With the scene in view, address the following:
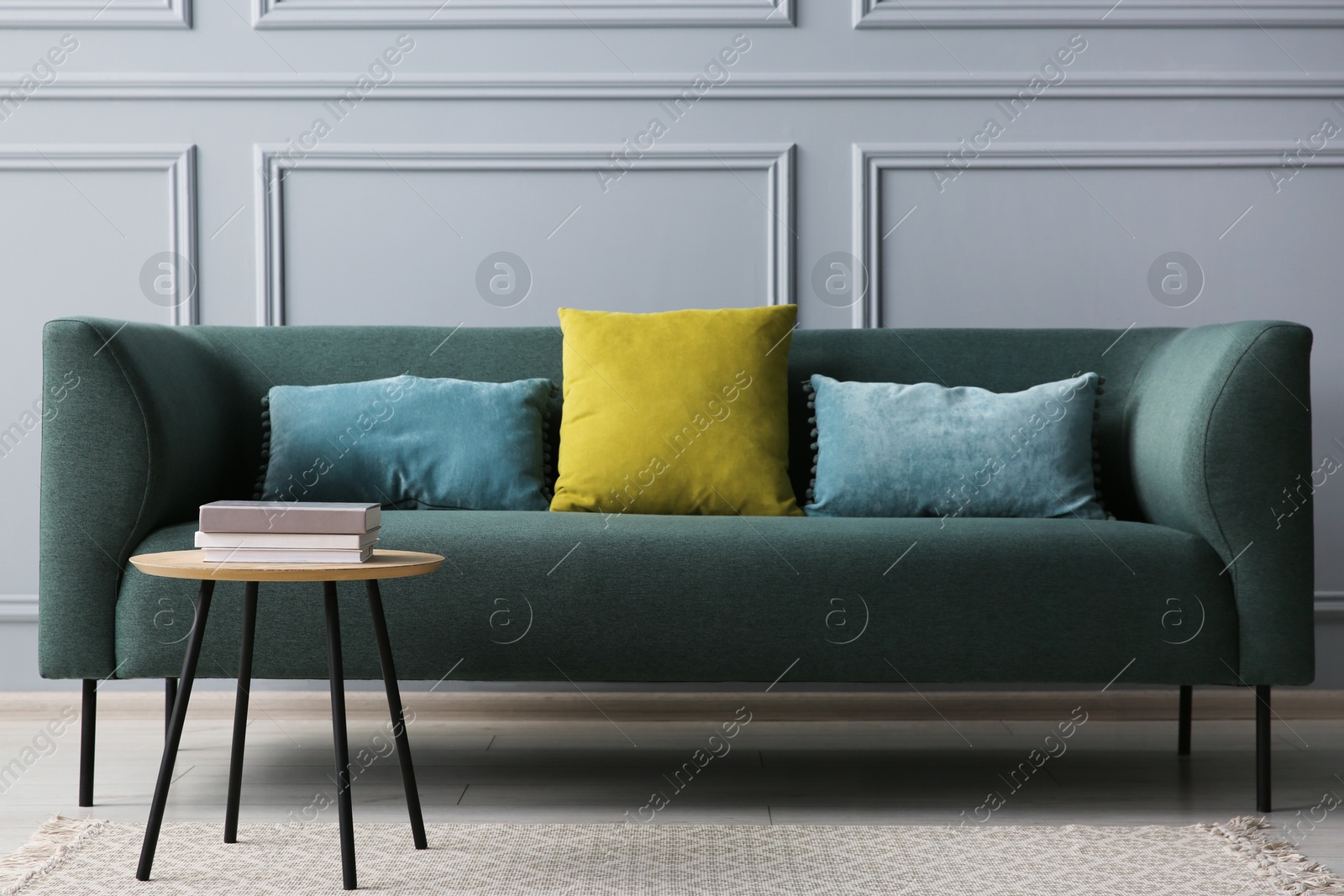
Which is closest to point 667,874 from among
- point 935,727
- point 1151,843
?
point 1151,843

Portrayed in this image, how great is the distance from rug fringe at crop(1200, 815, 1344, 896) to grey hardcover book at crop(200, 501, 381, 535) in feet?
4.17

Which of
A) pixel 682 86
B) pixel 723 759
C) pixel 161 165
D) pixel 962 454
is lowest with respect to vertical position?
pixel 723 759

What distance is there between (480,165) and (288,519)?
4.88 feet

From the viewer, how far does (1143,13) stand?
2646 mm

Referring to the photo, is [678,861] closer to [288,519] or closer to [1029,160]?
[288,519]

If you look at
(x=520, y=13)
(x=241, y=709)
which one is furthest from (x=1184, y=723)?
(x=520, y=13)

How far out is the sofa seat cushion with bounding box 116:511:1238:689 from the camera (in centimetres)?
174

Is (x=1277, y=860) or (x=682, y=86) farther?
(x=682, y=86)

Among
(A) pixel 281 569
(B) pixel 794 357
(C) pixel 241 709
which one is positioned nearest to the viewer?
(A) pixel 281 569

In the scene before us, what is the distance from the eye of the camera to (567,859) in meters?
1.55

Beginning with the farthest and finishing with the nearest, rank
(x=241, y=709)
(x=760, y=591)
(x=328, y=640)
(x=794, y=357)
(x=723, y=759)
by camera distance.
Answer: (x=794, y=357)
(x=723, y=759)
(x=760, y=591)
(x=241, y=709)
(x=328, y=640)

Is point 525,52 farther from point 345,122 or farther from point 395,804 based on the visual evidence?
point 395,804

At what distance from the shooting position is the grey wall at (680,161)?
264 centimetres

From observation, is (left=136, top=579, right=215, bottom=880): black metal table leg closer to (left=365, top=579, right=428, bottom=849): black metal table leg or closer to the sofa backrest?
(left=365, top=579, right=428, bottom=849): black metal table leg
